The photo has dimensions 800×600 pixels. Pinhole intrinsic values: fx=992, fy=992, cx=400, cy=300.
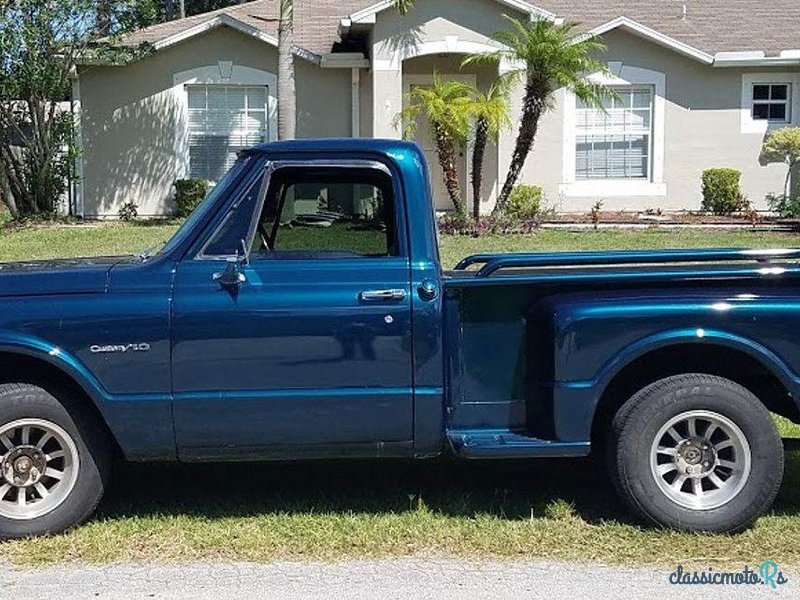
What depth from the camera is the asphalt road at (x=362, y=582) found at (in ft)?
13.8

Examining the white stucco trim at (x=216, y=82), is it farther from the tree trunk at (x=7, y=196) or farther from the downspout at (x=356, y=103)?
the tree trunk at (x=7, y=196)

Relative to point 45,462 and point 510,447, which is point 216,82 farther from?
point 510,447

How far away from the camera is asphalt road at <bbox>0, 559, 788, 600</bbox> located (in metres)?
4.22

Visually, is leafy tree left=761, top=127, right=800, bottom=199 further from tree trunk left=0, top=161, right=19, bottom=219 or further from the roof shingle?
tree trunk left=0, top=161, right=19, bottom=219

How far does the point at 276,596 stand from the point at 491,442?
4.15ft

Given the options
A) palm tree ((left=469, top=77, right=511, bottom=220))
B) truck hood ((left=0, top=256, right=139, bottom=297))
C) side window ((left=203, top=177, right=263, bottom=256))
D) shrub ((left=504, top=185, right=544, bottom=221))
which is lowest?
truck hood ((left=0, top=256, right=139, bottom=297))

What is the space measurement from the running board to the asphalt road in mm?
506

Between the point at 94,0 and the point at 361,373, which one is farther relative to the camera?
the point at 94,0

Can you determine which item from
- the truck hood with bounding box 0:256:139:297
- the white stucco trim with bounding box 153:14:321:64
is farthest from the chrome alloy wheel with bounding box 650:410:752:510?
the white stucco trim with bounding box 153:14:321:64

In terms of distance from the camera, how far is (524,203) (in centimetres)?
1772

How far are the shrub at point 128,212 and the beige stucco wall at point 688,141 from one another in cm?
769

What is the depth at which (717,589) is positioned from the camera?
428 cm

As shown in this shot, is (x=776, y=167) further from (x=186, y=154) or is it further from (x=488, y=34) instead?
(x=186, y=154)

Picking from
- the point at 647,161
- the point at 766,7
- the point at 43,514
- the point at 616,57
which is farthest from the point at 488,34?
the point at 43,514
